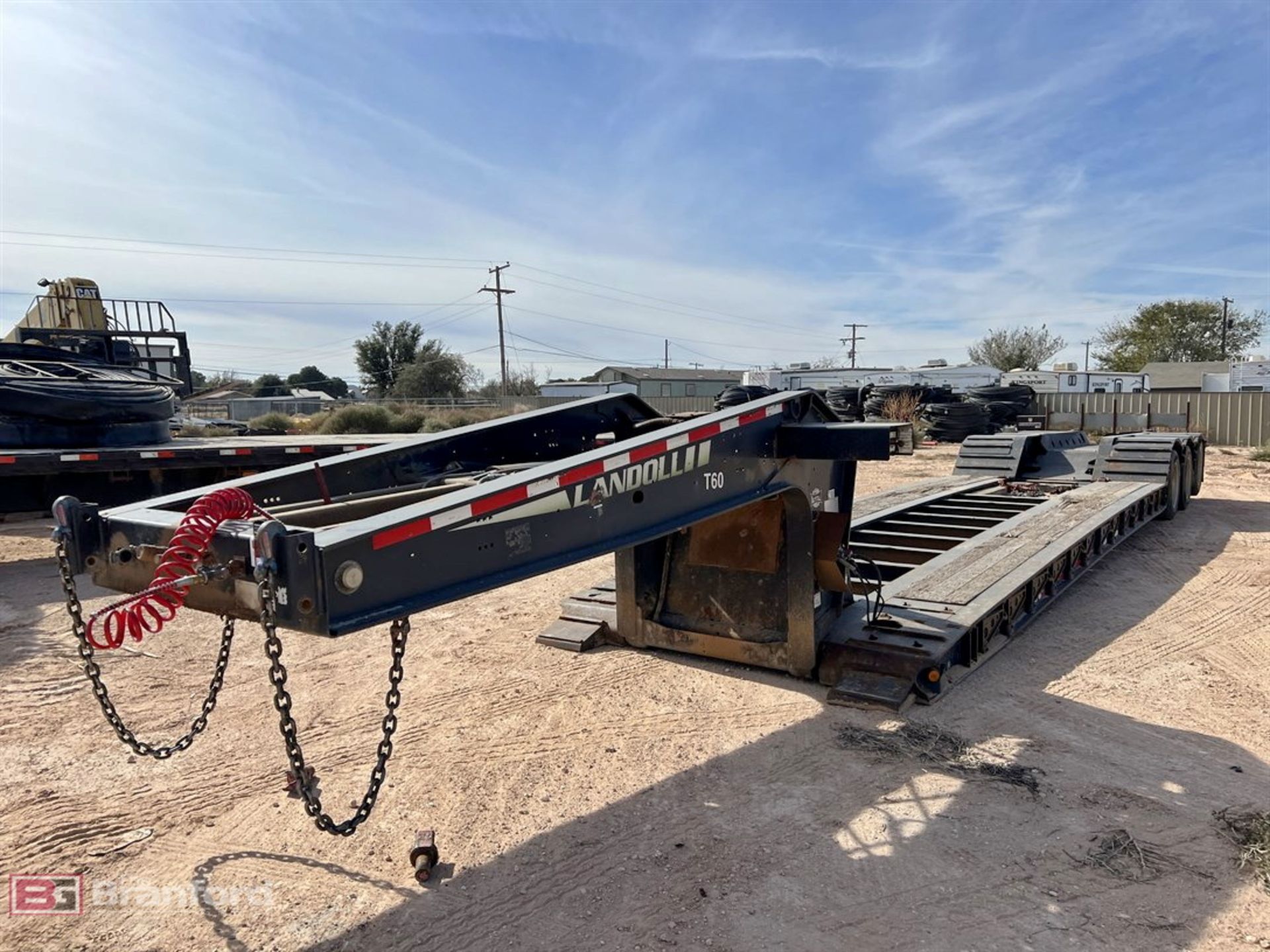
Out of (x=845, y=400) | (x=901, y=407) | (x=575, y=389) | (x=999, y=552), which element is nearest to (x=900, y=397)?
(x=901, y=407)

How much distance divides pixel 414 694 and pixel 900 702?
2516 mm

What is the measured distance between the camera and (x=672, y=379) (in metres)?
60.2

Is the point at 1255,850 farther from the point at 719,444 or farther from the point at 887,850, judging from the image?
the point at 719,444

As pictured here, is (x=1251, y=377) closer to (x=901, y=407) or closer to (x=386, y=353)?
(x=901, y=407)

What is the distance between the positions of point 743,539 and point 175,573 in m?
2.95

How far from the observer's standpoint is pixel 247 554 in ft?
7.17

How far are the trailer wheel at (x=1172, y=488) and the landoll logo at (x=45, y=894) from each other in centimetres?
1031

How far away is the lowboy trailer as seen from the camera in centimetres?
226

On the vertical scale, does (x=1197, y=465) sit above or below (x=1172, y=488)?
above

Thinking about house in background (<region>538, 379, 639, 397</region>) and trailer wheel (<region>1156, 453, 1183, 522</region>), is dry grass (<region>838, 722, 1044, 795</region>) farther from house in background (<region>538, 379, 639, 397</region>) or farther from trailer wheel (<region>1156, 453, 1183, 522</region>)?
house in background (<region>538, 379, 639, 397</region>)

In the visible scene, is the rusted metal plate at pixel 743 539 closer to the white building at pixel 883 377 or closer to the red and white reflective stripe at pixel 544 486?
the red and white reflective stripe at pixel 544 486

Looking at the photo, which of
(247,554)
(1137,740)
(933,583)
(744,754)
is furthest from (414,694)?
(1137,740)

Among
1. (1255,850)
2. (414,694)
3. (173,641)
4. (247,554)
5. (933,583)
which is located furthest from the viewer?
(173,641)

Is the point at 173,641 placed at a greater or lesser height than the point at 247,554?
lesser
